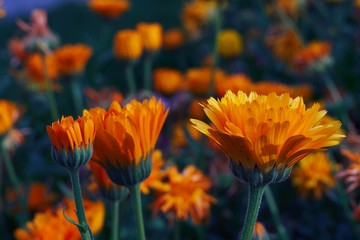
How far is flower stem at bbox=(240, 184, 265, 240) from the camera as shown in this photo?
0.52m

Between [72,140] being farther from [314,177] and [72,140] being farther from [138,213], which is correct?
[314,177]

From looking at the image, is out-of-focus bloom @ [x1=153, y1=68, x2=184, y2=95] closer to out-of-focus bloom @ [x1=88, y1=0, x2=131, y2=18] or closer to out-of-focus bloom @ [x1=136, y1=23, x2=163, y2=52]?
out-of-focus bloom @ [x1=136, y1=23, x2=163, y2=52]

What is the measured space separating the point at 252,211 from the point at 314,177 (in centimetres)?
78

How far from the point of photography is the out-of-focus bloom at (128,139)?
1.81 feet

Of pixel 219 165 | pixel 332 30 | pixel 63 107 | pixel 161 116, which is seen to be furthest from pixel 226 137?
pixel 332 30

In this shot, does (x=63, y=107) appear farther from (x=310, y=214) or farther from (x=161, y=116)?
(x=161, y=116)

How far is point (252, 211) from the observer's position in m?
0.52

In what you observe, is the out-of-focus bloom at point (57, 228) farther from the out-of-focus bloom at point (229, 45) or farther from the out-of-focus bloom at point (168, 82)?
the out-of-focus bloom at point (229, 45)

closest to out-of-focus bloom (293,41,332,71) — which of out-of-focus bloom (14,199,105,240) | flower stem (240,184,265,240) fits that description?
out-of-focus bloom (14,199,105,240)

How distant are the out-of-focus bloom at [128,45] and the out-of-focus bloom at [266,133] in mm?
1208

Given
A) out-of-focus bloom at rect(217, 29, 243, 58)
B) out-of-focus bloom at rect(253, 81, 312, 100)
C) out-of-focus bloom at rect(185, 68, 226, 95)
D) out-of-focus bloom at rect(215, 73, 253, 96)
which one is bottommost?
out-of-focus bloom at rect(253, 81, 312, 100)

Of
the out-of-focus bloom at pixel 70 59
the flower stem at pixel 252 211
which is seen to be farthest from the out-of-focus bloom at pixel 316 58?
the flower stem at pixel 252 211

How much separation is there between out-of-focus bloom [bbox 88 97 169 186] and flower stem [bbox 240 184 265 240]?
0.15 m

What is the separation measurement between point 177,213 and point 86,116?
0.55m
